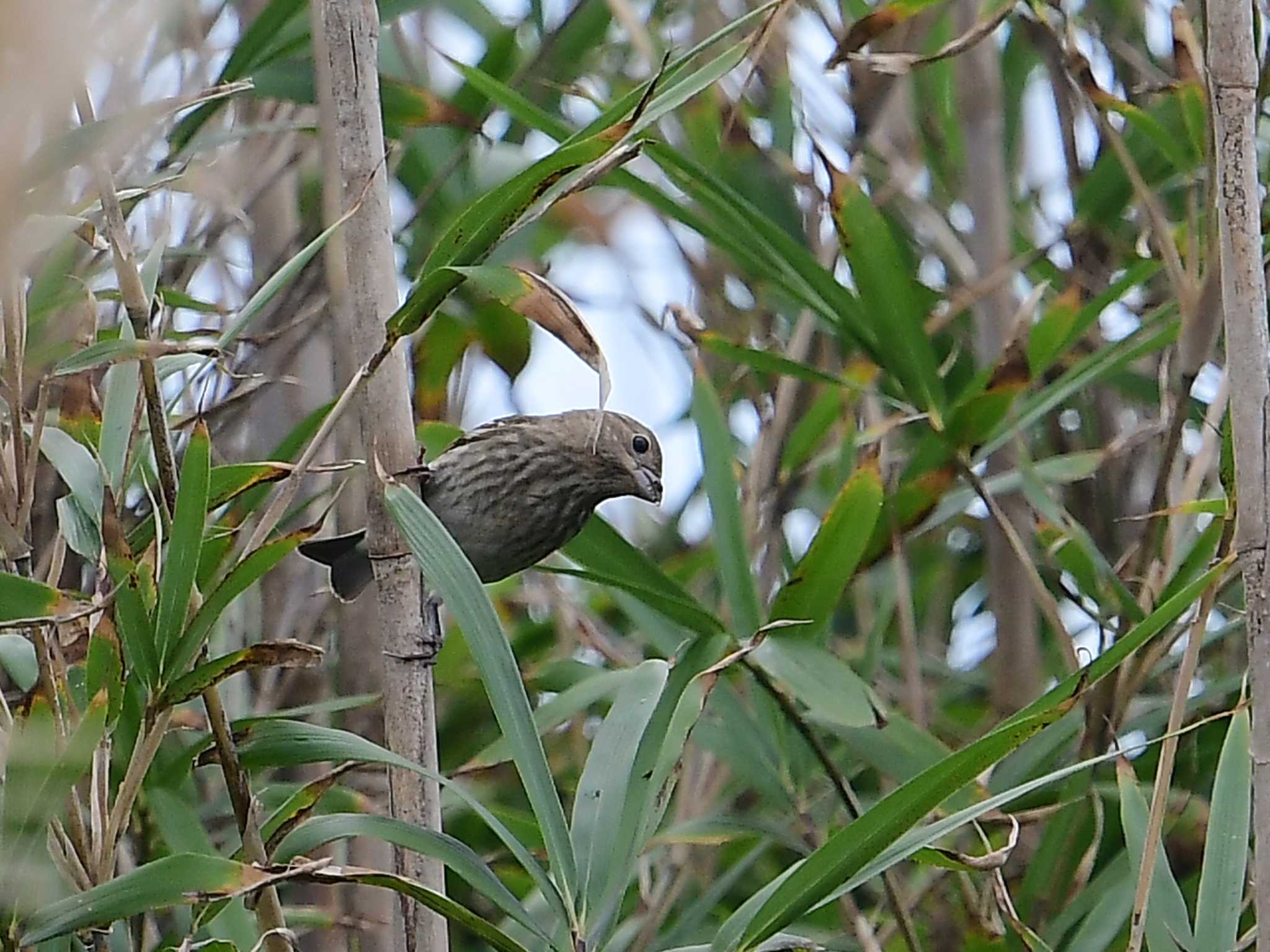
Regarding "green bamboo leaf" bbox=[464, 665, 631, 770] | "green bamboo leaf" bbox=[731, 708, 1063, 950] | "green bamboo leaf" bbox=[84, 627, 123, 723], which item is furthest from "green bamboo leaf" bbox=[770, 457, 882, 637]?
"green bamboo leaf" bbox=[84, 627, 123, 723]

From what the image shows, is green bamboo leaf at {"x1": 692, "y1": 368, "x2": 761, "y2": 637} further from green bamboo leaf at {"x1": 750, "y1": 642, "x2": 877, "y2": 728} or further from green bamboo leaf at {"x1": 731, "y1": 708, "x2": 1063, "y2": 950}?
green bamboo leaf at {"x1": 731, "y1": 708, "x2": 1063, "y2": 950}

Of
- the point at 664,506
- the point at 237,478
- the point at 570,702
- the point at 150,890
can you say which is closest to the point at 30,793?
the point at 150,890

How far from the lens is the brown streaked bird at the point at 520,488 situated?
6.22ft

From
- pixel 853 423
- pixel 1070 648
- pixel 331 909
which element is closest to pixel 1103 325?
pixel 853 423

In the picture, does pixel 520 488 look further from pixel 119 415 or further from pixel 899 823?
pixel 899 823

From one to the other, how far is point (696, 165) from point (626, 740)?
0.62 metres

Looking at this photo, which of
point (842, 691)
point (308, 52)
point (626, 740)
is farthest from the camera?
point (308, 52)

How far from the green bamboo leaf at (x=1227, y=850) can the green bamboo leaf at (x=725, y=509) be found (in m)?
0.56

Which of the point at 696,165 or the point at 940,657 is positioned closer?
the point at 696,165

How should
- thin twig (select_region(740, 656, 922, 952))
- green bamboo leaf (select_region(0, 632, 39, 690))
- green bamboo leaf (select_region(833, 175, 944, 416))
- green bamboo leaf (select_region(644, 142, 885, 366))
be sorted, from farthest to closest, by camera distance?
green bamboo leaf (select_region(833, 175, 944, 416))
green bamboo leaf (select_region(644, 142, 885, 366))
thin twig (select_region(740, 656, 922, 952))
green bamboo leaf (select_region(0, 632, 39, 690))

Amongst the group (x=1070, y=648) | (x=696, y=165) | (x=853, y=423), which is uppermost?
(x=696, y=165)

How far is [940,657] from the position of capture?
2.64m

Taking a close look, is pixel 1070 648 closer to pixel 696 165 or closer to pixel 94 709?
pixel 696 165

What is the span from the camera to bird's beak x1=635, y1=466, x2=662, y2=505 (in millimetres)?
1971
